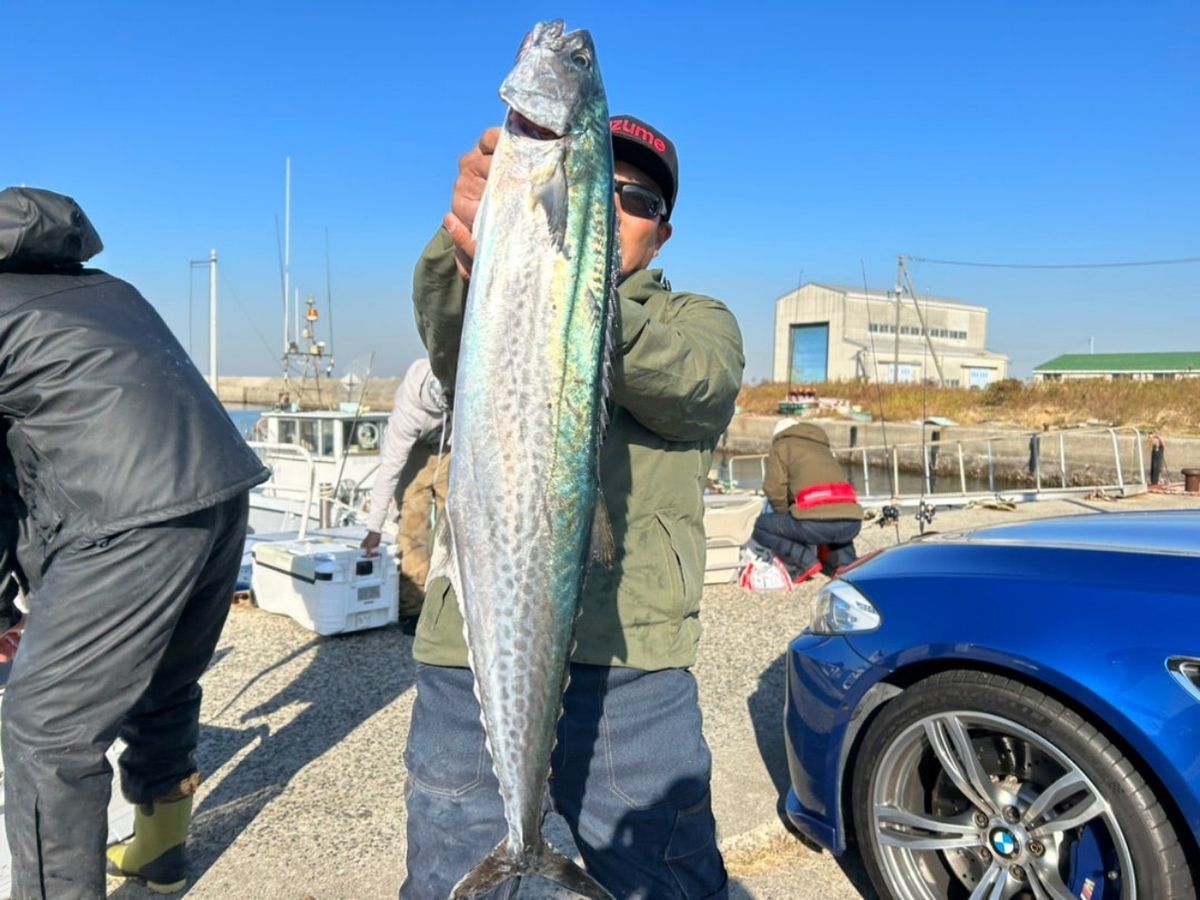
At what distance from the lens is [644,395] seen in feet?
6.20

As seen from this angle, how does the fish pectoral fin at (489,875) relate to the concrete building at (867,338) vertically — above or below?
below

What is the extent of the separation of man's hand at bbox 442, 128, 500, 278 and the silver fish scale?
86mm

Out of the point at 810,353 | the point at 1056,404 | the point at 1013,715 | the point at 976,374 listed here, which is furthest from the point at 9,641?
the point at 976,374

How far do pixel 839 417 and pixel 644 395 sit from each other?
40.5 meters

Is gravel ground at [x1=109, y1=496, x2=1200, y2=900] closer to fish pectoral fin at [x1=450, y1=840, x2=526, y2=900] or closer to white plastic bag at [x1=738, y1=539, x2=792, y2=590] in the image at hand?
fish pectoral fin at [x1=450, y1=840, x2=526, y2=900]

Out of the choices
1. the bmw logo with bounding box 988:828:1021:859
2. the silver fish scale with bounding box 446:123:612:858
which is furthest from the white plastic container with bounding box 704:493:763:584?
the silver fish scale with bounding box 446:123:612:858

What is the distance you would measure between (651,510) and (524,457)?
58 cm

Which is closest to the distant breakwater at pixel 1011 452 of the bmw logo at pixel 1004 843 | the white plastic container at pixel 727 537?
the white plastic container at pixel 727 537

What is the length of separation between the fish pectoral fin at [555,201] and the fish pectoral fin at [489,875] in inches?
53.2

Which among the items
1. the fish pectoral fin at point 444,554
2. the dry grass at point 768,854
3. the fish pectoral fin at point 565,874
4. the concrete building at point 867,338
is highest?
the concrete building at point 867,338

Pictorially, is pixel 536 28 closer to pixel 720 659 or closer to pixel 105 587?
pixel 105 587

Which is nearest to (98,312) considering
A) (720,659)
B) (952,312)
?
(720,659)

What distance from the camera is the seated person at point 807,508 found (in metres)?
8.39

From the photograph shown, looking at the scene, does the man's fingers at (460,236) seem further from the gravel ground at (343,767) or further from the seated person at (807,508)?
the seated person at (807,508)
